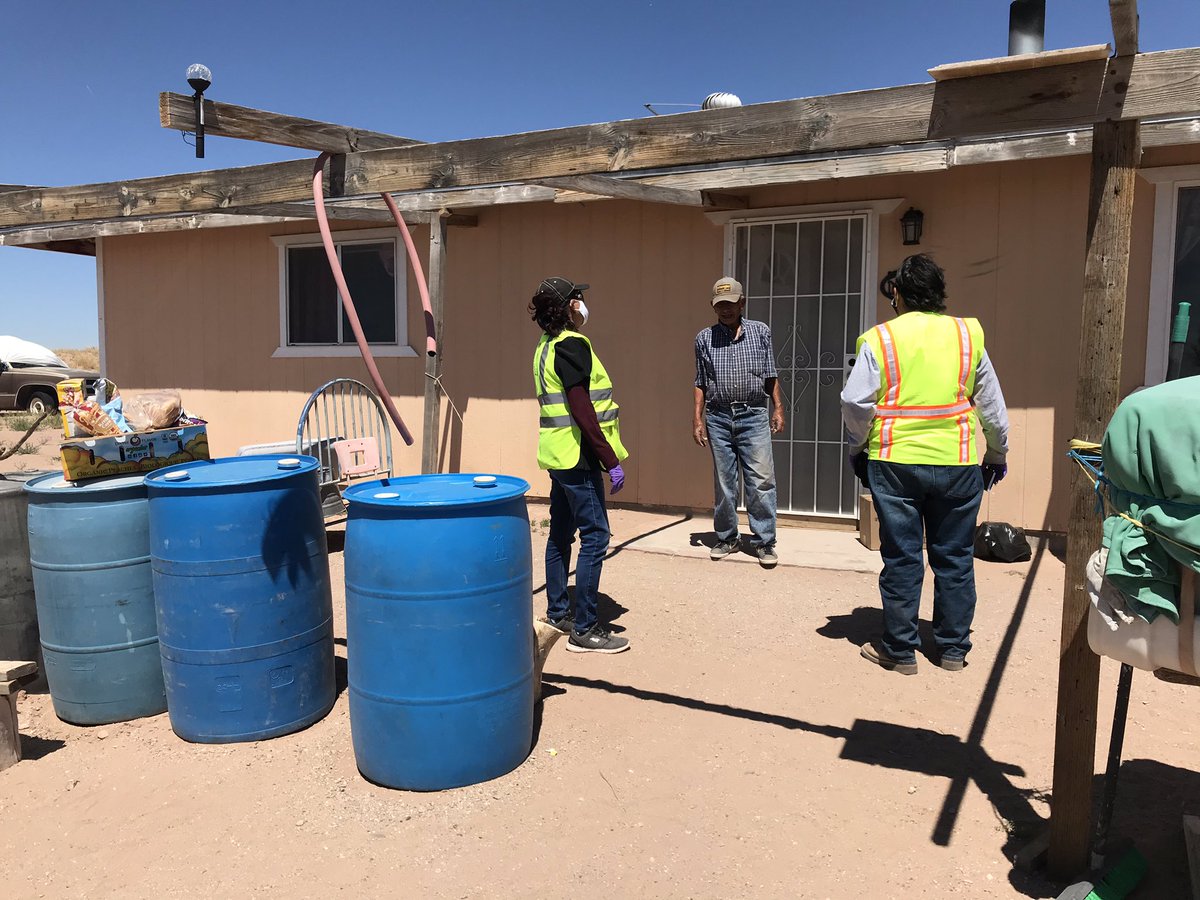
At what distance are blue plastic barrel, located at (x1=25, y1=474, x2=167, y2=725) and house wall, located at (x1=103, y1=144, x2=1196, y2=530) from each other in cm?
439

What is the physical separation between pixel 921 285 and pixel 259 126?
279 cm

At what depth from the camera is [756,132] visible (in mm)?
3150

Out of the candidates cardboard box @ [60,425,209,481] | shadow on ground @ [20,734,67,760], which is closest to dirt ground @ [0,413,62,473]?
cardboard box @ [60,425,209,481]

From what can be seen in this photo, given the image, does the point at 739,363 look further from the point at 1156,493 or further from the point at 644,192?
the point at 1156,493

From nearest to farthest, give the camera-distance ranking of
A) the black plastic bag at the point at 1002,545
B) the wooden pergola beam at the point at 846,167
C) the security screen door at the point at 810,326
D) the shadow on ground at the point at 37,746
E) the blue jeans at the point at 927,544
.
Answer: the shadow on ground at the point at 37,746, the blue jeans at the point at 927,544, the wooden pergola beam at the point at 846,167, the black plastic bag at the point at 1002,545, the security screen door at the point at 810,326

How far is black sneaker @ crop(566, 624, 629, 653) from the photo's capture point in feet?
14.4

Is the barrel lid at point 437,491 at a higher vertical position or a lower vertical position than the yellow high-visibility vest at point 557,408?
lower

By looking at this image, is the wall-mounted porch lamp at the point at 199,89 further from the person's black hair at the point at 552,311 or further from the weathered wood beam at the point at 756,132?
the person's black hair at the point at 552,311

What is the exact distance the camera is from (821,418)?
6895 mm

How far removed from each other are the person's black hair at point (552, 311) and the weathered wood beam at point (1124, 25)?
228 centimetres

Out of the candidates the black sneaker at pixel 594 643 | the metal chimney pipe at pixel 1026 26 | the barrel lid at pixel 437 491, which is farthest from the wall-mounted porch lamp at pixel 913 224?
the barrel lid at pixel 437 491

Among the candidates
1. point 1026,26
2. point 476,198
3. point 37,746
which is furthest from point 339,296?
point 1026,26

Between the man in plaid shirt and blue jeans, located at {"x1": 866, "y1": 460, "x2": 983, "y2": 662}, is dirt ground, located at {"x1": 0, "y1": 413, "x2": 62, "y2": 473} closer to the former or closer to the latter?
the man in plaid shirt

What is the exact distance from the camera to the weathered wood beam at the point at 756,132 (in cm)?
248
